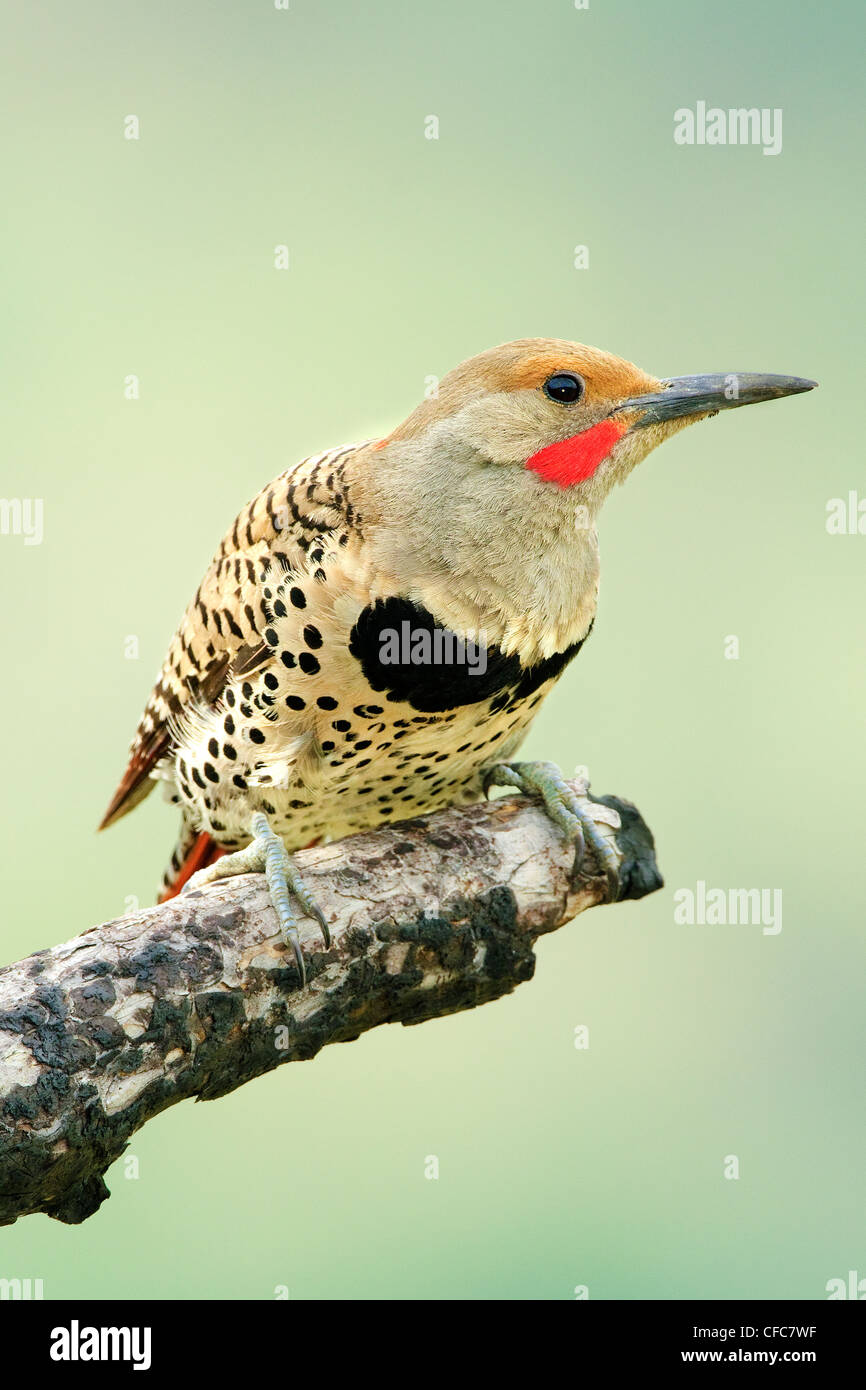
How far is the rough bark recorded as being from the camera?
2.21 metres

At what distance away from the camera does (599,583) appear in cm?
290

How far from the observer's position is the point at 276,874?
8.60 ft

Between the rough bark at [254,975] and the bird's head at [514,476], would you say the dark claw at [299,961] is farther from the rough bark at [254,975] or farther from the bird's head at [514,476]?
the bird's head at [514,476]

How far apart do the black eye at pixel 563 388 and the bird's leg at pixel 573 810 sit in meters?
0.84

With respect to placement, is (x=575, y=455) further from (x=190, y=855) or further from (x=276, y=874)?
(x=190, y=855)

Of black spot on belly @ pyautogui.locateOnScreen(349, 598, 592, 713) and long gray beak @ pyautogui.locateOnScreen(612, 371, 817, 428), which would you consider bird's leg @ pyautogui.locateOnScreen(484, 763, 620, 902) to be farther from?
long gray beak @ pyautogui.locateOnScreen(612, 371, 817, 428)

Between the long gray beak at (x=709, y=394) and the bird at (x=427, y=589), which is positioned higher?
the long gray beak at (x=709, y=394)

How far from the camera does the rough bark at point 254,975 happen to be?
221cm

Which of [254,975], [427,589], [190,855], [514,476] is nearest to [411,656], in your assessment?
[427,589]

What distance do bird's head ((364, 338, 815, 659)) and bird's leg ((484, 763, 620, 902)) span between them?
40 centimetres

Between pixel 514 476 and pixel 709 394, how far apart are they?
1.50ft

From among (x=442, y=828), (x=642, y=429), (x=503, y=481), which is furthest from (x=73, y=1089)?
(x=642, y=429)

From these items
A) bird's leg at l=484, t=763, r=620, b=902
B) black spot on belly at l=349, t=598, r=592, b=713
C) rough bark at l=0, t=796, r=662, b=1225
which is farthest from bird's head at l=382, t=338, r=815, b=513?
rough bark at l=0, t=796, r=662, b=1225

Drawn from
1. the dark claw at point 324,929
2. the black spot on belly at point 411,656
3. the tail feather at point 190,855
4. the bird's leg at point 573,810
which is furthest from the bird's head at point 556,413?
the tail feather at point 190,855
